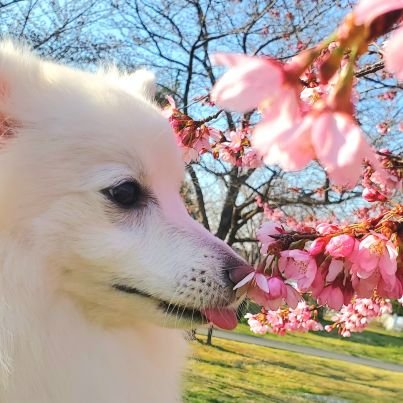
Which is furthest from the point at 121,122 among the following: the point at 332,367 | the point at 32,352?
the point at 332,367

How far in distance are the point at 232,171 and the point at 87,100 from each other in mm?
8556

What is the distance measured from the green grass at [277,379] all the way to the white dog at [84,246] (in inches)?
167

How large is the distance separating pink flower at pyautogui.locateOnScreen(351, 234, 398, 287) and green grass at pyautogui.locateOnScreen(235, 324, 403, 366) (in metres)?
15.1

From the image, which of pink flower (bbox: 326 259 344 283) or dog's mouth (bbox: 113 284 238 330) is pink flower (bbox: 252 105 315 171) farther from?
dog's mouth (bbox: 113 284 238 330)

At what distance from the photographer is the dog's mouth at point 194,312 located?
156 centimetres

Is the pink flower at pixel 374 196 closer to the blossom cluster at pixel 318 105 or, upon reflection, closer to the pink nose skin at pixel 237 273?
the pink nose skin at pixel 237 273

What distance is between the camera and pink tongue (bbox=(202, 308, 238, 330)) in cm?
156

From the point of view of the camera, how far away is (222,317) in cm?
157

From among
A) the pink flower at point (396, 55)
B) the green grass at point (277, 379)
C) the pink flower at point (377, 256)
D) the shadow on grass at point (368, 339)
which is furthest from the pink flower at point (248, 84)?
the shadow on grass at point (368, 339)

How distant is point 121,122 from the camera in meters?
1.66

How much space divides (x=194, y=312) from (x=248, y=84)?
41.9 inches

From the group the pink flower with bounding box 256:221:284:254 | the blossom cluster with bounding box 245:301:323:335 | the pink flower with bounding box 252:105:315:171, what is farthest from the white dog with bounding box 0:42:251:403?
the blossom cluster with bounding box 245:301:323:335

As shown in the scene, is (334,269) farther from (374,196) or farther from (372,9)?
(372,9)

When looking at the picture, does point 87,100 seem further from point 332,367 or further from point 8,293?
point 332,367
